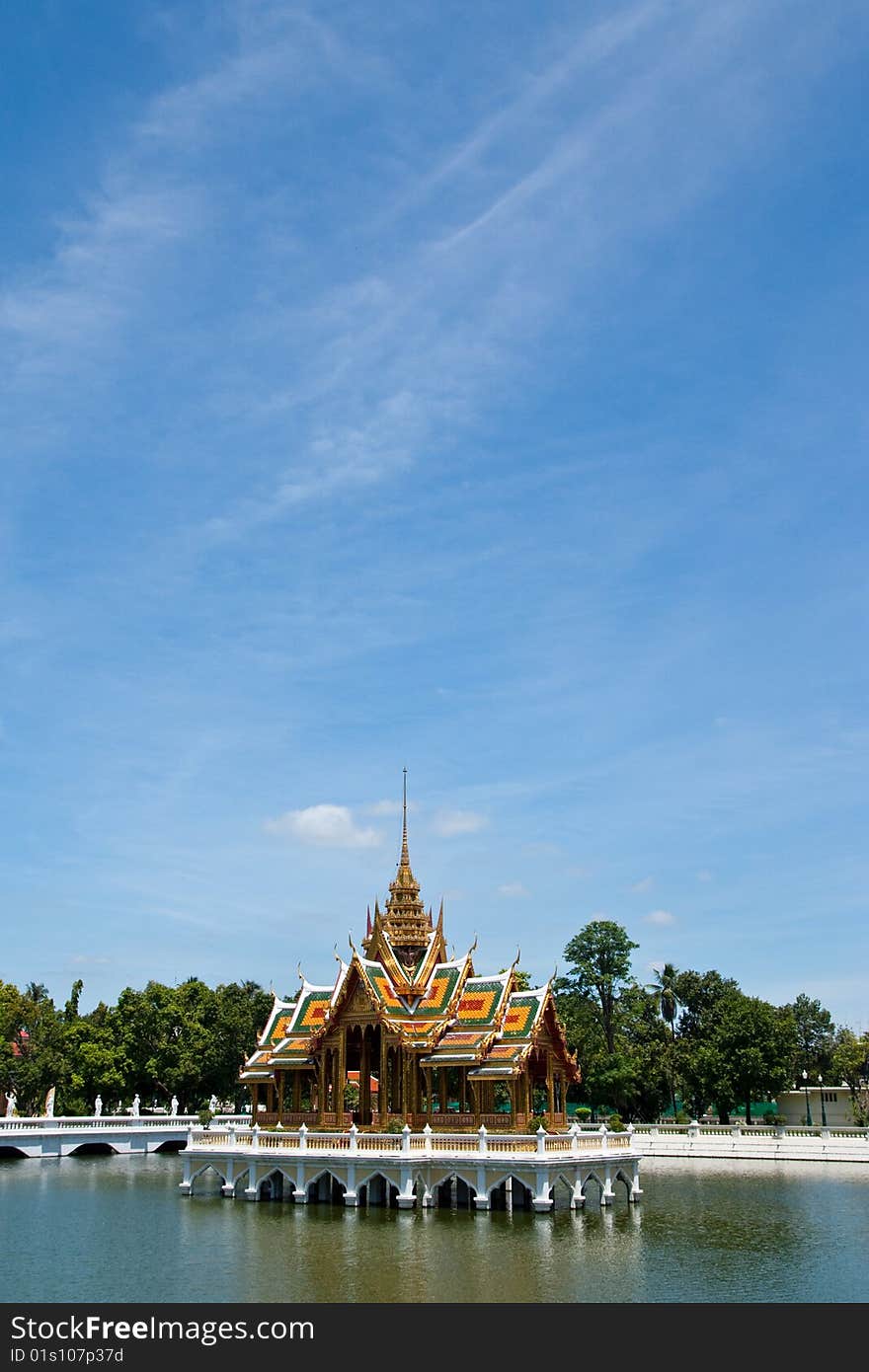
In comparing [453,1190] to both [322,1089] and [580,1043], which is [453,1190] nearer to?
[322,1089]

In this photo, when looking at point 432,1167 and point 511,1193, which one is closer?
point 511,1193

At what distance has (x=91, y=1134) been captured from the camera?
189 ft

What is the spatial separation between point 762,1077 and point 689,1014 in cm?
1692

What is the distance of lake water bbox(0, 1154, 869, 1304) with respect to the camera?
71.7ft

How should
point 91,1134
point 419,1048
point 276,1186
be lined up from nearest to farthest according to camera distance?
point 276,1186
point 419,1048
point 91,1134

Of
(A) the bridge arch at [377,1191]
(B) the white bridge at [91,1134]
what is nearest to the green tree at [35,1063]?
(B) the white bridge at [91,1134]

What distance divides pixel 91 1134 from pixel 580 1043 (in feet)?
93.9

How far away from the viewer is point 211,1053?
67.6 m

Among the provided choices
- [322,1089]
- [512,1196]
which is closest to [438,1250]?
[512,1196]

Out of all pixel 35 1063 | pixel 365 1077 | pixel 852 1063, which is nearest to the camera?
pixel 365 1077

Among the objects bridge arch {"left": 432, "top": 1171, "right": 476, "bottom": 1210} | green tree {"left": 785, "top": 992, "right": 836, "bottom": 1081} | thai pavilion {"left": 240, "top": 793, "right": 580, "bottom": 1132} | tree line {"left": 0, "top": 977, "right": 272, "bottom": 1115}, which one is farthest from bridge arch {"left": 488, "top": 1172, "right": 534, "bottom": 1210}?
green tree {"left": 785, "top": 992, "right": 836, "bottom": 1081}

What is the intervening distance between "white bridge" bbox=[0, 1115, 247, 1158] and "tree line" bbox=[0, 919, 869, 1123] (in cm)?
443

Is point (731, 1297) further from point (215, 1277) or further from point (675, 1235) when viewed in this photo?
point (215, 1277)
